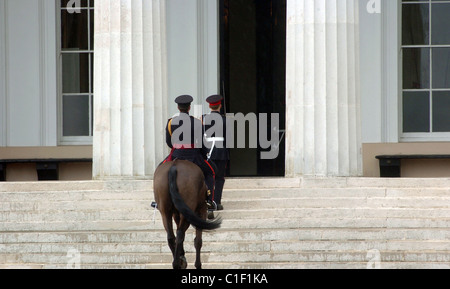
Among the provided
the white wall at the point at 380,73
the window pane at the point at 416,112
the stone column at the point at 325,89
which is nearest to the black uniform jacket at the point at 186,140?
the stone column at the point at 325,89

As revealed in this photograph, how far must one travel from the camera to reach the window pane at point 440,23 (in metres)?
18.9

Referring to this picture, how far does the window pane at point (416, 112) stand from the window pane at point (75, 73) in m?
6.08

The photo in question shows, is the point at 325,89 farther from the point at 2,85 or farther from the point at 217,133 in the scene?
the point at 2,85

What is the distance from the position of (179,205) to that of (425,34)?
9.18 meters

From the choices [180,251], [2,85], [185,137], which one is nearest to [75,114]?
[2,85]

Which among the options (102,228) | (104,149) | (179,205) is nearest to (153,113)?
(104,149)

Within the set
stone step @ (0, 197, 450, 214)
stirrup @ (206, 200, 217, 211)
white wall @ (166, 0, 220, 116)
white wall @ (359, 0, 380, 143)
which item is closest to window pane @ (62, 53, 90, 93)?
white wall @ (166, 0, 220, 116)

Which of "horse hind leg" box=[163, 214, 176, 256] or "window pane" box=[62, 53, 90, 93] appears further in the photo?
"window pane" box=[62, 53, 90, 93]

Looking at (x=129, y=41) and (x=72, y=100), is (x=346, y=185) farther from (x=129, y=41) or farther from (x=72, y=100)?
(x=72, y=100)

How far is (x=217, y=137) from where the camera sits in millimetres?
14133

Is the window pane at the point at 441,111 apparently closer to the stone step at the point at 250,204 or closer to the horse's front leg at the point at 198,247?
the stone step at the point at 250,204

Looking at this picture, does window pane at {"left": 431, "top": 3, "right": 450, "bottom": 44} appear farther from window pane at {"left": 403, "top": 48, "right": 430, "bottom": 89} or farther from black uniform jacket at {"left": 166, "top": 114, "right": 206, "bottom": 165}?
black uniform jacket at {"left": 166, "top": 114, "right": 206, "bottom": 165}

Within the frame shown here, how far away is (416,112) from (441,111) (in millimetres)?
470

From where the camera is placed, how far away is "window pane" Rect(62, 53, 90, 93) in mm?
19266
